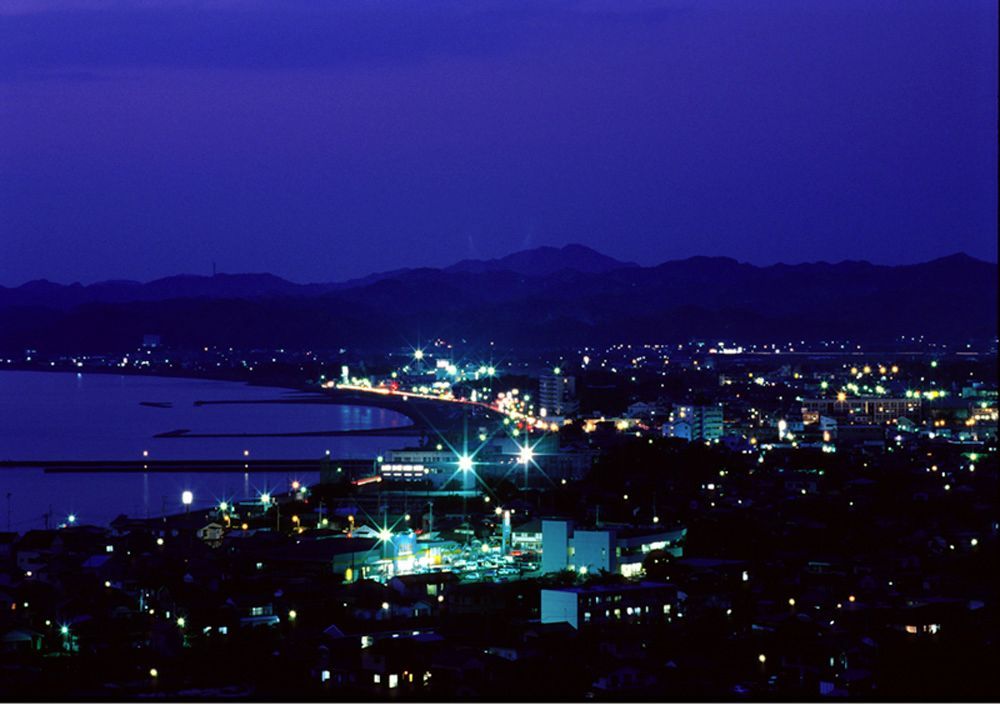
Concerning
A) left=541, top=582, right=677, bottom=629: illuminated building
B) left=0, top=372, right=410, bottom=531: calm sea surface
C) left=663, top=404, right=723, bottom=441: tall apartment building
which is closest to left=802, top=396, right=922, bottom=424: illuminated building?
left=663, top=404, right=723, bottom=441: tall apartment building

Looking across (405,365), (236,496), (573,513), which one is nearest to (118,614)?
(573,513)

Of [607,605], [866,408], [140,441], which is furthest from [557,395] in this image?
[607,605]

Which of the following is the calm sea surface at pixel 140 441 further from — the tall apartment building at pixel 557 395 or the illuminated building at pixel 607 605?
the illuminated building at pixel 607 605

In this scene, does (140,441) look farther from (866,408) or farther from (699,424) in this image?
(866,408)

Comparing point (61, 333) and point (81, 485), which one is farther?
point (61, 333)

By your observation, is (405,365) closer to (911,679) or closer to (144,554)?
(144,554)

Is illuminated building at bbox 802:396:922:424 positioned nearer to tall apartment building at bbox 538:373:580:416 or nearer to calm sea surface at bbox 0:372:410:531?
tall apartment building at bbox 538:373:580:416
